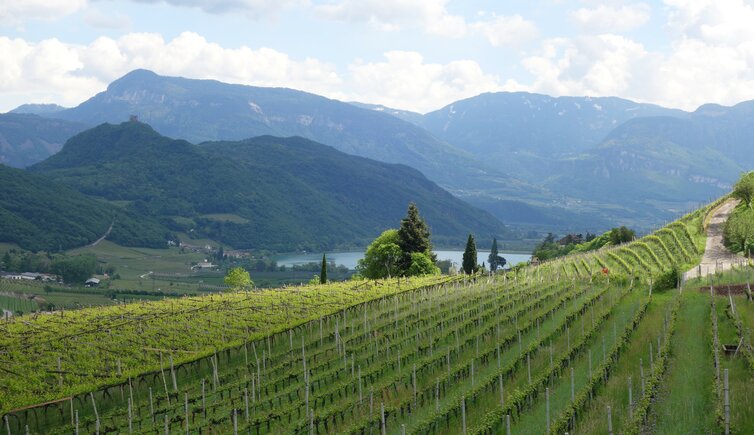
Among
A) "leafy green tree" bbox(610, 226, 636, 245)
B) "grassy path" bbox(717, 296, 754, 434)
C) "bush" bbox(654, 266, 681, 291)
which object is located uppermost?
"leafy green tree" bbox(610, 226, 636, 245)

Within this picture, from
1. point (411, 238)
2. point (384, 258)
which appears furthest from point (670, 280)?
point (384, 258)

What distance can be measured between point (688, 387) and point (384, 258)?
57.0 meters

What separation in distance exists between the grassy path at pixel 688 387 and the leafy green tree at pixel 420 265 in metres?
42.6

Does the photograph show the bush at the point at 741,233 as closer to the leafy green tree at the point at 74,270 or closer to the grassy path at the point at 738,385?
the grassy path at the point at 738,385

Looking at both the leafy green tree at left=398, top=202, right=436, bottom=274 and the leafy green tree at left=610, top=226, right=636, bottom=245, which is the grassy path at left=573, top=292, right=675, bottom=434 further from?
the leafy green tree at left=610, top=226, right=636, bottom=245

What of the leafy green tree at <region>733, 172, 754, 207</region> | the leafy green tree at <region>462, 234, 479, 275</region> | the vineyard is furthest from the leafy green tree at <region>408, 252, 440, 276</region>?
the leafy green tree at <region>733, 172, 754, 207</region>

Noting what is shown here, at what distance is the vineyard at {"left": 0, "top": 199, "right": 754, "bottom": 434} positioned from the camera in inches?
864

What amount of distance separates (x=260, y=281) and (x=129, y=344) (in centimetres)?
14689

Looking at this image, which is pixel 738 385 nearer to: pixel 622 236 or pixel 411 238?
pixel 411 238

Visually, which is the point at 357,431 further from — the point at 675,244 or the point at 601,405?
the point at 675,244

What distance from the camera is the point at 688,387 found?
76.1 ft

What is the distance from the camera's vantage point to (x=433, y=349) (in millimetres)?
33375

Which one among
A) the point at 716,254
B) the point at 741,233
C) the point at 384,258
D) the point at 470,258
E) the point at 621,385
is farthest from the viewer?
the point at 470,258

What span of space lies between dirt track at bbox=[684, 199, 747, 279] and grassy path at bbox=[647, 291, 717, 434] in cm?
1854
